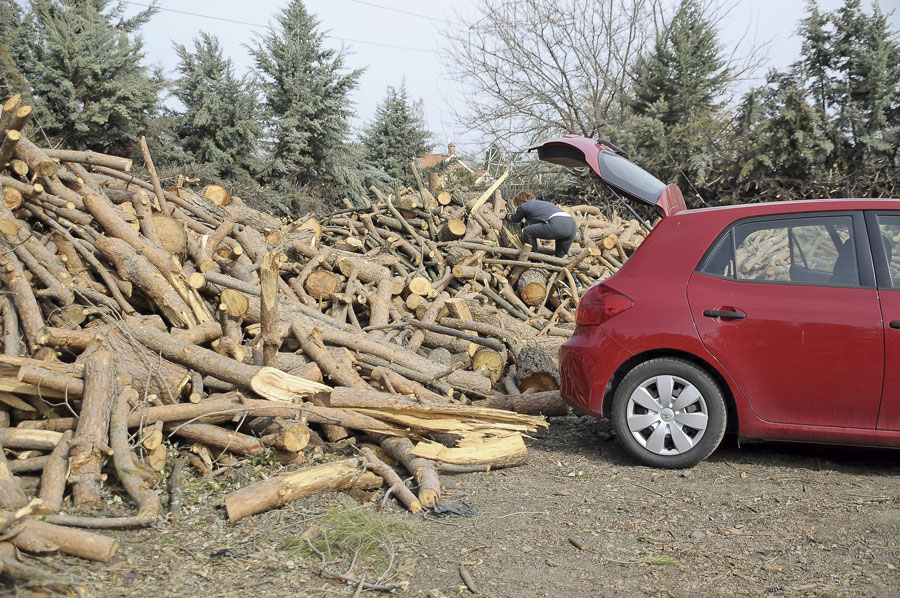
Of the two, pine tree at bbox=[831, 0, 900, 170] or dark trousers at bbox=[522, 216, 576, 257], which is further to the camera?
pine tree at bbox=[831, 0, 900, 170]

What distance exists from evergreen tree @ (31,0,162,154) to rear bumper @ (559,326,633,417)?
44.2ft

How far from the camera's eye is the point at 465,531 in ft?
13.0

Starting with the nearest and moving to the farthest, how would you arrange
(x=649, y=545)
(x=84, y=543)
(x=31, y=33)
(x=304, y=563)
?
(x=84, y=543), (x=304, y=563), (x=649, y=545), (x=31, y=33)

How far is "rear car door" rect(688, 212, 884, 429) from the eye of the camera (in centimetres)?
455

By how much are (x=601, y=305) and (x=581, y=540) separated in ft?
6.23

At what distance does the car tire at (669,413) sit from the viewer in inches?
190

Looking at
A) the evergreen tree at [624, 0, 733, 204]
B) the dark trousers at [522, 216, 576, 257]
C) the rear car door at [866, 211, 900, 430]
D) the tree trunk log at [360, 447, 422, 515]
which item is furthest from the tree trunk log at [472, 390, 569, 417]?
the evergreen tree at [624, 0, 733, 204]

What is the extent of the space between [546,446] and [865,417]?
7.57 feet

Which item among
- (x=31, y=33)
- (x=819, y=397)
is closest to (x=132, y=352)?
(x=819, y=397)

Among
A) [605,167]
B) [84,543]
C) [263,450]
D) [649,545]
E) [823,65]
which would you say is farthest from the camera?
[823,65]

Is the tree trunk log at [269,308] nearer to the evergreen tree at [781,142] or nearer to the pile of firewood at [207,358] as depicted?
the pile of firewood at [207,358]

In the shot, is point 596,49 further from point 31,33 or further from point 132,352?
point 132,352

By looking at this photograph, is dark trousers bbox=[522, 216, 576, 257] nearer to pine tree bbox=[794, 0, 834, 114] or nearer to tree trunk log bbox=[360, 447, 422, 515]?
tree trunk log bbox=[360, 447, 422, 515]

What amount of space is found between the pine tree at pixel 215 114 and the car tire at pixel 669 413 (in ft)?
50.3
